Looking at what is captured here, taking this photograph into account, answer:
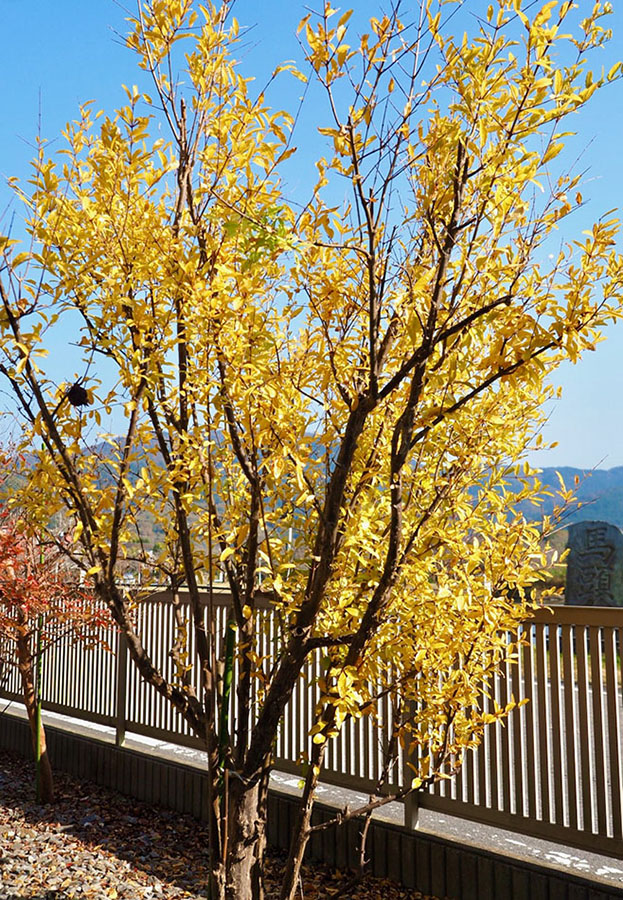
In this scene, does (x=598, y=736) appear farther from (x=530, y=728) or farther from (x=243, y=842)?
(x=243, y=842)

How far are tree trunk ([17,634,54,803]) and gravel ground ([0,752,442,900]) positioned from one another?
9 centimetres

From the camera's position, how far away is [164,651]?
5188 millimetres

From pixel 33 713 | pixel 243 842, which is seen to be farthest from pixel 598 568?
pixel 243 842

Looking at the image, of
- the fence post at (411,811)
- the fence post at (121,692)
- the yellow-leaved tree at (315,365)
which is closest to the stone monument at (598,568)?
the fence post at (121,692)

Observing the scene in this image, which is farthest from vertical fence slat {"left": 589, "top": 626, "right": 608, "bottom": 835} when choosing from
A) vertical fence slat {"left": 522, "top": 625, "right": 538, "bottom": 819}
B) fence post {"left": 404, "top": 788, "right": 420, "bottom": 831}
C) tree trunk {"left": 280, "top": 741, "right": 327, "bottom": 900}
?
tree trunk {"left": 280, "top": 741, "right": 327, "bottom": 900}

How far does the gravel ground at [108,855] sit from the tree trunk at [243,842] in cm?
30

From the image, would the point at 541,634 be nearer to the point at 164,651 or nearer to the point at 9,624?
the point at 164,651

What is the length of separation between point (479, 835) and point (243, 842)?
6.62 ft

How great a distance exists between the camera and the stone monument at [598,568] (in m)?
14.7

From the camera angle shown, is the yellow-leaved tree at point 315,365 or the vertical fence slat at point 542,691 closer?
the yellow-leaved tree at point 315,365

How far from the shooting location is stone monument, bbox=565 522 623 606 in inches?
580

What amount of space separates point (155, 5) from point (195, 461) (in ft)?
4.35

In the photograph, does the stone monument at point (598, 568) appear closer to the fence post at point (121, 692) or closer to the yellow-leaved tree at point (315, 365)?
the fence post at point (121, 692)

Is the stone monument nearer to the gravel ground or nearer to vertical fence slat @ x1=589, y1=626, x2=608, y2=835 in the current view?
the gravel ground
